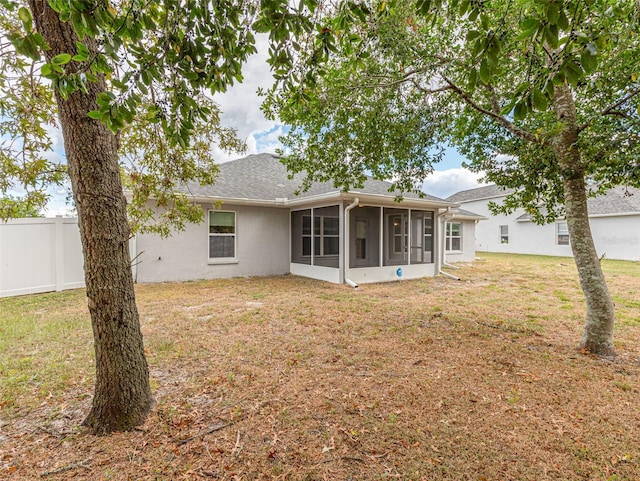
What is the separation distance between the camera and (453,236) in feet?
53.6

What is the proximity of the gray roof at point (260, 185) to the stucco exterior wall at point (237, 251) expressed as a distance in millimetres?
512

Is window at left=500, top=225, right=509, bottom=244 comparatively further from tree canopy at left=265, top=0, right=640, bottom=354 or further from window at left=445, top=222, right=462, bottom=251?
tree canopy at left=265, top=0, right=640, bottom=354

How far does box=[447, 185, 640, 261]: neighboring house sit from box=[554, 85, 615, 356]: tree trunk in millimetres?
11038

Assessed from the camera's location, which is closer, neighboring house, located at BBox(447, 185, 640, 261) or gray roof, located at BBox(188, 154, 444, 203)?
gray roof, located at BBox(188, 154, 444, 203)

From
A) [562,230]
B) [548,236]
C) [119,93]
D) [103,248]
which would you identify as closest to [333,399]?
[103,248]

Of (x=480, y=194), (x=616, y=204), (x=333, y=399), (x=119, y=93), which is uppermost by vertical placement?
(x=480, y=194)

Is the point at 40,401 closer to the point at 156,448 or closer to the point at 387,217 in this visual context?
the point at 156,448

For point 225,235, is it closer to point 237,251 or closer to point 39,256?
point 237,251

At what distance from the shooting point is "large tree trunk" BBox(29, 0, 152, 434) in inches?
92.4

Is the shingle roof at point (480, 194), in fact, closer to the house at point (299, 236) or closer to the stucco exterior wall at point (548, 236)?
the stucco exterior wall at point (548, 236)

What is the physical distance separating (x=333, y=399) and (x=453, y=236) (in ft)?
49.2

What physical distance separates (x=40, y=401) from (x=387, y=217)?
33.1ft

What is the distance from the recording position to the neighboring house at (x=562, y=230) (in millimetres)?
17000

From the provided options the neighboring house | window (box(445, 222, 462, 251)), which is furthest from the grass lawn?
the neighboring house
